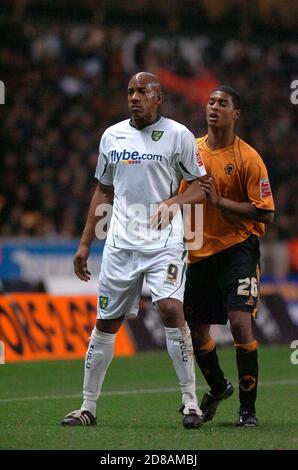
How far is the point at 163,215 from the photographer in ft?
25.6

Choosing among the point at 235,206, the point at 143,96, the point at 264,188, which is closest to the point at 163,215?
the point at 235,206

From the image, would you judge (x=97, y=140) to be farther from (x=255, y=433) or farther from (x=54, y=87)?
(x=255, y=433)

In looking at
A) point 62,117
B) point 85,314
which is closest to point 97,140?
point 62,117

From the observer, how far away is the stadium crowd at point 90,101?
62.5ft

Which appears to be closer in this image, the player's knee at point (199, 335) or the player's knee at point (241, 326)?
the player's knee at point (241, 326)

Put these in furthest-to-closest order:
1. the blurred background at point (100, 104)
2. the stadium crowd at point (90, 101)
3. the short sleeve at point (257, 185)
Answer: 1. the stadium crowd at point (90, 101)
2. the blurred background at point (100, 104)
3. the short sleeve at point (257, 185)

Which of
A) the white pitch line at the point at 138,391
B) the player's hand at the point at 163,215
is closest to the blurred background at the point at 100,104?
the white pitch line at the point at 138,391

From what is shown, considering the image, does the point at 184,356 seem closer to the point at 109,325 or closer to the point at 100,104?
the point at 109,325

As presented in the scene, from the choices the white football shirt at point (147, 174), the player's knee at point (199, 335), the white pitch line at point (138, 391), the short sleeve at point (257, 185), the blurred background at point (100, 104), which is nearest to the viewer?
the white football shirt at point (147, 174)

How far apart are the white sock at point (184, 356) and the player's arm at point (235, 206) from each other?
91cm

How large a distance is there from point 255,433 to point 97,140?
46.6ft

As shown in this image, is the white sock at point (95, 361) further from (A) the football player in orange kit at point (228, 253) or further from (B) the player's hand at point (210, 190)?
(B) the player's hand at point (210, 190)

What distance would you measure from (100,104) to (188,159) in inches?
573

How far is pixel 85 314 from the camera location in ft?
48.6
